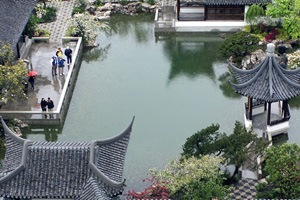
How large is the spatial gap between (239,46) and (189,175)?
15281mm

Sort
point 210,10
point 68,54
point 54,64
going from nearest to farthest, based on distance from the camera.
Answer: point 54,64 < point 68,54 < point 210,10

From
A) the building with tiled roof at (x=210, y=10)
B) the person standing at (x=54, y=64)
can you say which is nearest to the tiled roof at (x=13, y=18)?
the person standing at (x=54, y=64)

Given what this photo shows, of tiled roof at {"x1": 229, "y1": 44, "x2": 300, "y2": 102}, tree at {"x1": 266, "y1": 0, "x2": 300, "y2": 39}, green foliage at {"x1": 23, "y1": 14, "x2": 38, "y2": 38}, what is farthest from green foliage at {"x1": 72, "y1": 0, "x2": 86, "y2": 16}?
tiled roof at {"x1": 229, "y1": 44, "x2": 300, "y2": 102}

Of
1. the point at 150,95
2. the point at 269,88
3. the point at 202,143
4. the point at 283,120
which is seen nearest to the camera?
the point at 202,143

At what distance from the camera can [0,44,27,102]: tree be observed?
38.6 meters

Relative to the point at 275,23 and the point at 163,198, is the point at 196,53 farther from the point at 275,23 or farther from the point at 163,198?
the point at 163,198

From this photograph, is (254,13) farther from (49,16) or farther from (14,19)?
(14,19)

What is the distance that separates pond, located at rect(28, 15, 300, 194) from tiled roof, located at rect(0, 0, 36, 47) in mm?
4906

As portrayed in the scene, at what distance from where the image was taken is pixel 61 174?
29.3 meters

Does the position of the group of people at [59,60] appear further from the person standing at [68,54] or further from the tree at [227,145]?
the tree at [227,145]

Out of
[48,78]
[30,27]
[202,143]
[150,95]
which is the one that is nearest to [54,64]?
[48,78]

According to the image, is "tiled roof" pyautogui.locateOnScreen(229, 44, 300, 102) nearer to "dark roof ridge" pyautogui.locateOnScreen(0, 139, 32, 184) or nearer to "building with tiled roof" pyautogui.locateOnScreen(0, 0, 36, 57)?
"dark roof ridge" pyautogui.locateOnScreen(0, 139, 32, 184)

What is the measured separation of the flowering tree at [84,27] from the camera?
49.0 metres

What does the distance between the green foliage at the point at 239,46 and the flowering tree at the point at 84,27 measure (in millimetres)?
9424
